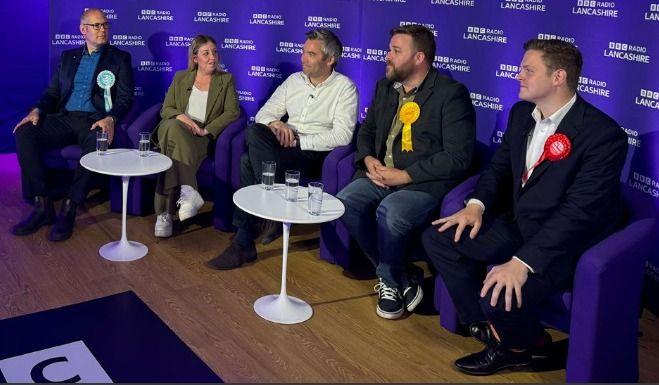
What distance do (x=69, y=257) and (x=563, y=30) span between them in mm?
3105

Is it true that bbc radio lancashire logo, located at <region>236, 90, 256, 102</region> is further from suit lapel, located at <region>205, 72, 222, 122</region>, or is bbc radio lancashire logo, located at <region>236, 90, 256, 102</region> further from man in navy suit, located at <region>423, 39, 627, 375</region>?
man in navy suit, located at <region>423, 39, 627, 375</region>

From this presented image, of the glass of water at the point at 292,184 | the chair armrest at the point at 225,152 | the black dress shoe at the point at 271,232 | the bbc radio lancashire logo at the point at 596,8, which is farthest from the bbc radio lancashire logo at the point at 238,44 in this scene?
the bbc radio lancashire logo at the point at 596,8

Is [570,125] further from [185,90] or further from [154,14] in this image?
[154,14]

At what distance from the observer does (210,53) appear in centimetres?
509

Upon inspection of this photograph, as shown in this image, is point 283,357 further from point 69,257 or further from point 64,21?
point 64,21

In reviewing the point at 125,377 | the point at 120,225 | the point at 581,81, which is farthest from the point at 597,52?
the point at 120,225

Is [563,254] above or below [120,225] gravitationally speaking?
above

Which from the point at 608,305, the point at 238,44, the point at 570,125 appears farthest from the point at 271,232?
the point at 608,305

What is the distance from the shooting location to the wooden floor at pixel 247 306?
130 inches

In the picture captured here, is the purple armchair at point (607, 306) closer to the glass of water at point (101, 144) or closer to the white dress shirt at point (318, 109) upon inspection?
the white dress shirt at point (318, 109)

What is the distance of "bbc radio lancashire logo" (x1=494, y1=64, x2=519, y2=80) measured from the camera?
4.36m

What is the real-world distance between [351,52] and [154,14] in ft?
5.45

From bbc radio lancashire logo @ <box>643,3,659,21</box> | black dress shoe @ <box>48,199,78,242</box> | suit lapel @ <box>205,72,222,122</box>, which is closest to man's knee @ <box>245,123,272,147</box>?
suit lapel @ <box>205,72,222,122</box>

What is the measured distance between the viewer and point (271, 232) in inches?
192
